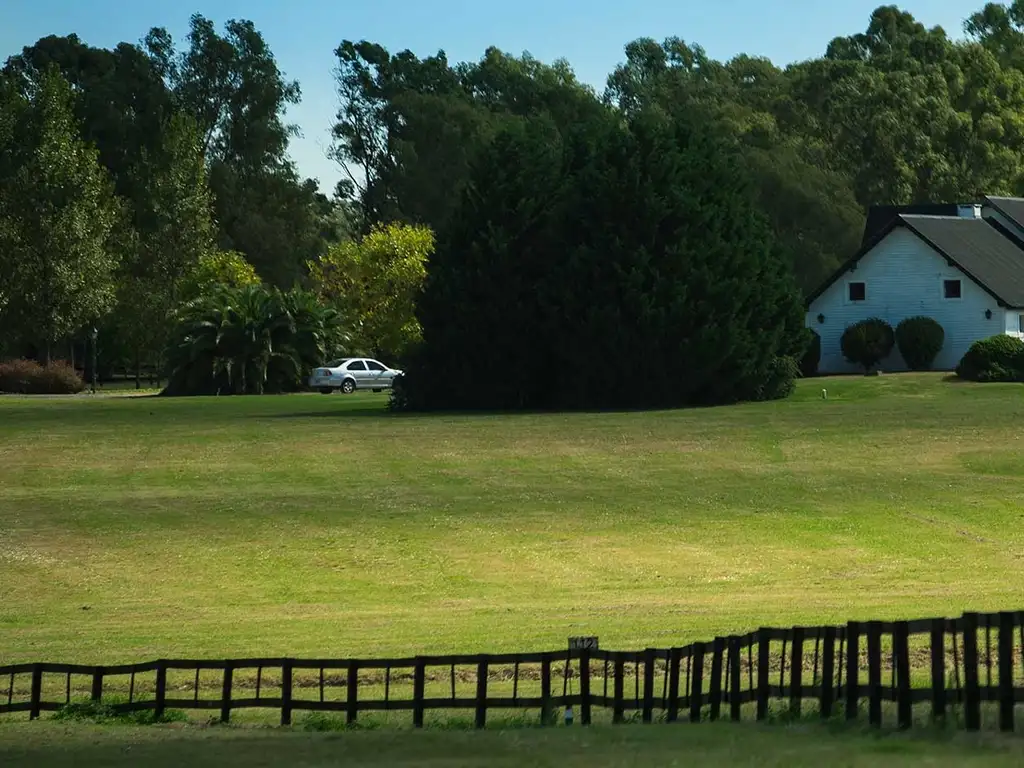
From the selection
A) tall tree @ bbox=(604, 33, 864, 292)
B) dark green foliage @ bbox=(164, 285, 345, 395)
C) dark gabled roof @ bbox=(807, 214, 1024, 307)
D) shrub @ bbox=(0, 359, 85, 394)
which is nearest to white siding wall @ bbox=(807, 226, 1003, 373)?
dark gabled roof @ bbox=(807, 214, 1024, 307)

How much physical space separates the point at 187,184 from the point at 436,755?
313 feet

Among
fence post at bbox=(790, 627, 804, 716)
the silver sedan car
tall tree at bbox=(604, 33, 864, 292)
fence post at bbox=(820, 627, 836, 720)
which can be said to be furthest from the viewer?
tall tree at bbox=(604, 33, 864, 292)

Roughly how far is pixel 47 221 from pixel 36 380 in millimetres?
11333

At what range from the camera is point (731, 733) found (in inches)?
467

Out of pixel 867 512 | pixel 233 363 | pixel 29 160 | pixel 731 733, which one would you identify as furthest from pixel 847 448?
pixel 29 160

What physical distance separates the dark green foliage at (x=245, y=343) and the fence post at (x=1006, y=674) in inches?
2682

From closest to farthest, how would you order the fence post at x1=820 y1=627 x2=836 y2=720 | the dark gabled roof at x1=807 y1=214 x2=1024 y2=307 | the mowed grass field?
the fence post at x1=820 y1=627 x2=836 y2=720
the mowed grass field
the dark gabled roof at x1=807 y1=214 x2=1024 y2=307

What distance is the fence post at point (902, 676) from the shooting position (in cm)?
1163

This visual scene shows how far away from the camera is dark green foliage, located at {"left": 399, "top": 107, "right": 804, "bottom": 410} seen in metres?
58.9

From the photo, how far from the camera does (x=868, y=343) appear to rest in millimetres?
74500

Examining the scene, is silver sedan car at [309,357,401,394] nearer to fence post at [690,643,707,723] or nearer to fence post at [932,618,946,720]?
fence post at [690,643,707,723]

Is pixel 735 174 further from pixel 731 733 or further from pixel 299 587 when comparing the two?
pixel 731 733

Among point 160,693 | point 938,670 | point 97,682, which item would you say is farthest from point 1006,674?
point 97,682

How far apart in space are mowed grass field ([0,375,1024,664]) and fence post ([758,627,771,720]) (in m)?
5.93
